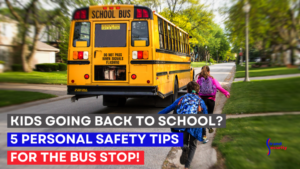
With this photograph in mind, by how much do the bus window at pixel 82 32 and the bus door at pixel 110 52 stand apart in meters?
0.18

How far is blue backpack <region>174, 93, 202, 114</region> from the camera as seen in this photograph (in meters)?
4.65

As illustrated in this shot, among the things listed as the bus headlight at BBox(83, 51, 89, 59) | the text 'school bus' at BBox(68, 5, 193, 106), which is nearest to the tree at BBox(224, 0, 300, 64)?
the text 'school bus' at BBox(68, 5, 193, 106)

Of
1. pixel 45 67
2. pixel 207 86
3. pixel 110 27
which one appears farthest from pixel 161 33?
pixel 45 67

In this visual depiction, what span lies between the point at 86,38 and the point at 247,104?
5649mm

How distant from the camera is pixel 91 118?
9680 millimetres

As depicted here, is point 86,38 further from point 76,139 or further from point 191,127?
point 191,127

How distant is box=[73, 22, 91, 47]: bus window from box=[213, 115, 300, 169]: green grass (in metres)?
4.86

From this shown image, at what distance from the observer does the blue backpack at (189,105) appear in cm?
465

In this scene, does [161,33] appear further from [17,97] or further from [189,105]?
[17,97]

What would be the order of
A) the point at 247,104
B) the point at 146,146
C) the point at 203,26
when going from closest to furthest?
the point at 146,146, the point at 247,104, the point at 203,26

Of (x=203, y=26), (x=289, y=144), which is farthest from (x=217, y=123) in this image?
(x=203, y=26)

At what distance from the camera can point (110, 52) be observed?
909 cm

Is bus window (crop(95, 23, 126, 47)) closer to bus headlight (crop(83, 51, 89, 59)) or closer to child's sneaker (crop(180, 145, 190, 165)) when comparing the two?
bus headlight (crop(83, 51, 89, 59))

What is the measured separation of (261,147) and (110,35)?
5442mm
